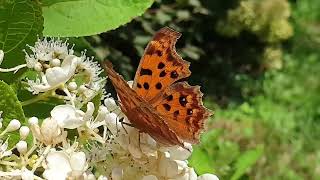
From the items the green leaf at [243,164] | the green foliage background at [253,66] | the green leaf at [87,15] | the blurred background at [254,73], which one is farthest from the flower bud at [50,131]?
the blurred background at [254,73]

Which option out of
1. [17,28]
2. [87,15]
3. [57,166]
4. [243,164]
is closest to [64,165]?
[57,166]

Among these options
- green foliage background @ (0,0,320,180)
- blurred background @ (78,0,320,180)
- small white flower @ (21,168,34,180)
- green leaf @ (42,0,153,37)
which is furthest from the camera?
blurred background @ (78,0,320,180)

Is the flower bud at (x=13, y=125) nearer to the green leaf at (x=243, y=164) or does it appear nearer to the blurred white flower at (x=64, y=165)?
the blurred white flower at (x=64, y=165)

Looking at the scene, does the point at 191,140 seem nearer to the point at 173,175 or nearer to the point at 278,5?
the point at 173,175

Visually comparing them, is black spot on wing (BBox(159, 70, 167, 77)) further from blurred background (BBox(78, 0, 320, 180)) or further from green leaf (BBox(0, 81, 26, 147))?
blurred background (BBox(78, 0, 320, 180))

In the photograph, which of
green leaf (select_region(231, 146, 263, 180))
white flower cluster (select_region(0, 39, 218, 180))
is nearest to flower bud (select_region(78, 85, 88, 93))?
white flower cluster (select_region(0, 39, 218, 180))
